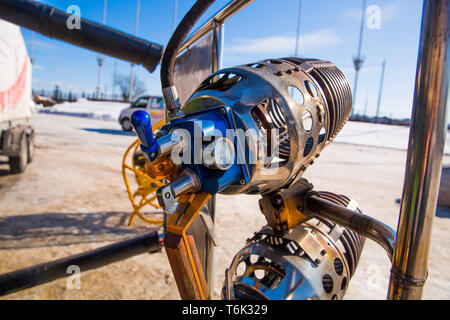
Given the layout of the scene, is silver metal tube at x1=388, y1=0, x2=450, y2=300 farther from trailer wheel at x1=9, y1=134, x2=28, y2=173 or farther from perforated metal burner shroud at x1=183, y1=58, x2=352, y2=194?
trailer wheel at x1=9, y1=134, x2=28, y2=173

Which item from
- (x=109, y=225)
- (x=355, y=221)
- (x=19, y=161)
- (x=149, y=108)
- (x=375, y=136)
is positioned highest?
(x=149, y=108)

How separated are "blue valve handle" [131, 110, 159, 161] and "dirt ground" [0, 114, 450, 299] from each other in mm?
1935

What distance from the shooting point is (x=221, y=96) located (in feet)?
2.63

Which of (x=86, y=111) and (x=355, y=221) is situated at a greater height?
(x=86, y=111)

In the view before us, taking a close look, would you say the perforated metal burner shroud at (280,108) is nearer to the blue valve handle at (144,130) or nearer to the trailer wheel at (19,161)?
the blue valve handle at (144,130)

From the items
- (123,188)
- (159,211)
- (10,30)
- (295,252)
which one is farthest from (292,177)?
(10,30)

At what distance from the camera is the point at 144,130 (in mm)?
624

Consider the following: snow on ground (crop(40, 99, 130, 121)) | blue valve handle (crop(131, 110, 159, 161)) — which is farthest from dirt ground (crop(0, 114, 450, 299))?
snow on ground (crop(40, 99, 130, 121))

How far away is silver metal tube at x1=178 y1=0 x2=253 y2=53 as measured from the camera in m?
1.25

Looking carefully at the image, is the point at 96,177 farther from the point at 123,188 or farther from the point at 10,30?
the point at 10,30

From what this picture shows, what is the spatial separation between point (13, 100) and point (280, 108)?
276 inches

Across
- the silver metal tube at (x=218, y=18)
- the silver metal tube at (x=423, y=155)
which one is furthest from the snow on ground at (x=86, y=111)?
the silver metal tube at (x=423, y=155)

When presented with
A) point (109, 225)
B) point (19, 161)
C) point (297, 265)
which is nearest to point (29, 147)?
point (19, 161)

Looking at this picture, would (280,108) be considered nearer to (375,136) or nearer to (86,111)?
(375,136)
